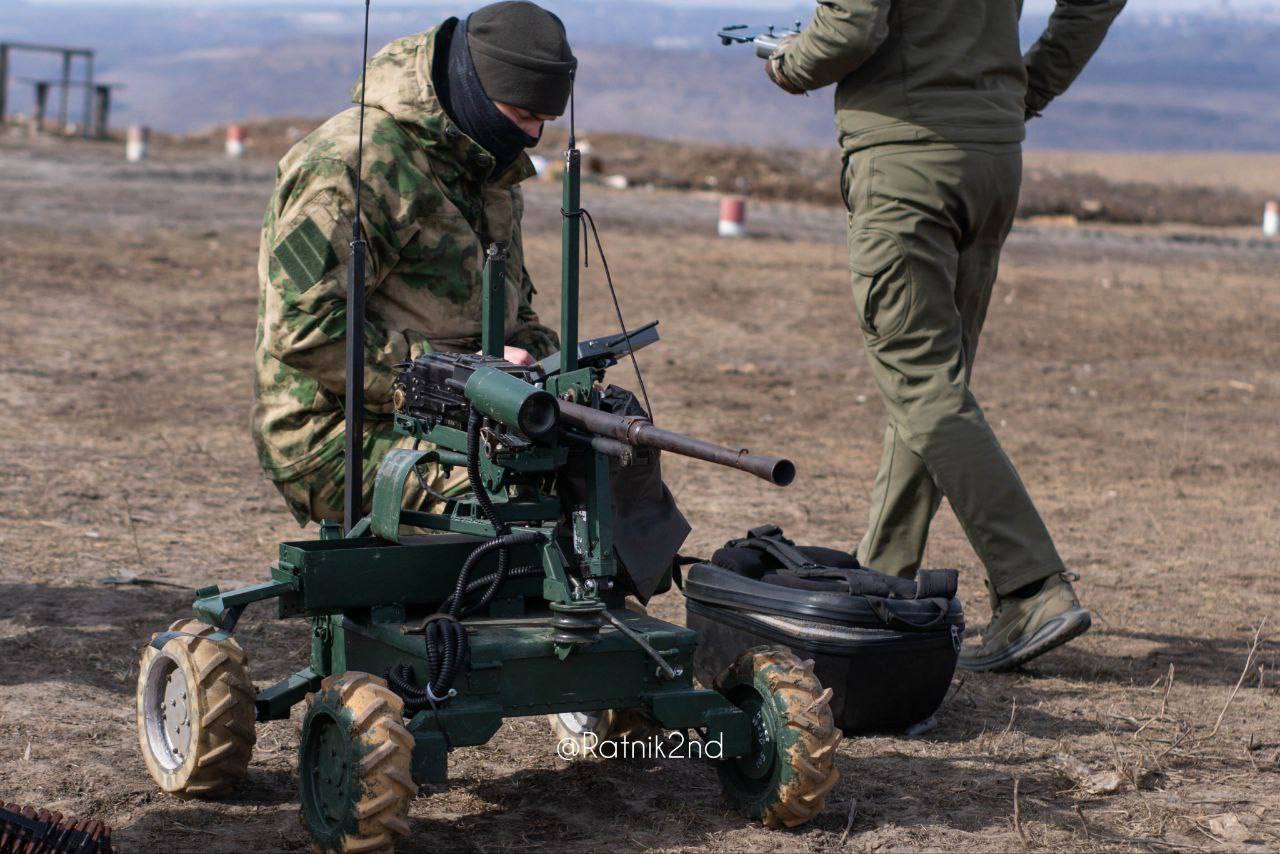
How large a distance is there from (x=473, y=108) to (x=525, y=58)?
0.77 ft

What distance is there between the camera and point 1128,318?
14789 millimetres

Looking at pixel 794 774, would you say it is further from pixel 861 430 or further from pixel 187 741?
pixel 861 430

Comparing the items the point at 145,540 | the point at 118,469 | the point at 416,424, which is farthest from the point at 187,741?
the point at 118,469

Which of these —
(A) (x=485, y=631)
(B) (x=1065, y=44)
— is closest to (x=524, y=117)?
(A) (x=485, y=631)

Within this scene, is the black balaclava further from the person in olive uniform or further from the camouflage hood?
the person in olive uniform

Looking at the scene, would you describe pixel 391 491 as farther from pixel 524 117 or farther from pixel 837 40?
pixel 837 40

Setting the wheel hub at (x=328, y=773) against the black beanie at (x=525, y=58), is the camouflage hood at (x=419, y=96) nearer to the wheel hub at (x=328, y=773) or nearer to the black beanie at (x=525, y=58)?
the black beanie at (x=525, y=58)

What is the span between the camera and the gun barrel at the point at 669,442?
319 cm

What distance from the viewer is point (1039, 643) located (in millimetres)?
5156

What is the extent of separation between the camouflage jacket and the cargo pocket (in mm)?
1039

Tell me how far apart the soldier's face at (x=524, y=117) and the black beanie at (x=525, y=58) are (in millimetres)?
25

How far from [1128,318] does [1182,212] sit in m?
18.5

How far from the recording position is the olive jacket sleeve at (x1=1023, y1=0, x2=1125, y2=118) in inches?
229

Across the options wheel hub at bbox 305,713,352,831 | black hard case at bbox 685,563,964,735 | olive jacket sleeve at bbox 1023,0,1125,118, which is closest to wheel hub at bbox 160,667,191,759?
wheel hub at bbox 305,713,352,831
